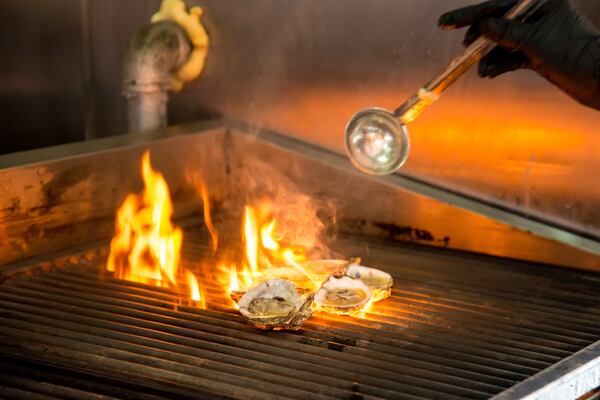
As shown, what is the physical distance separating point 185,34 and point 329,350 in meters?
1.42

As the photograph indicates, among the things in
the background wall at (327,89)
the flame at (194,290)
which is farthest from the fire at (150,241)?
the background wall at (327,89)

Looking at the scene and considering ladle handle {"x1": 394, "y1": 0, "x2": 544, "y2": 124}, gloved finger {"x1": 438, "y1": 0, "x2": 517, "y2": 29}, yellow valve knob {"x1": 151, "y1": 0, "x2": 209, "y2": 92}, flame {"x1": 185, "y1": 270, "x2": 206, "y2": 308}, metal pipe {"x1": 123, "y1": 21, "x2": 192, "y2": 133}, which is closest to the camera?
ladle handle {"x1": 394, "y1": 0, "x2": 544, "y2": 124}

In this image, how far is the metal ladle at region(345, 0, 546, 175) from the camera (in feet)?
5.59

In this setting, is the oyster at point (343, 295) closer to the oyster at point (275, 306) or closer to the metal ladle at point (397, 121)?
the oyster at point (275, 306)

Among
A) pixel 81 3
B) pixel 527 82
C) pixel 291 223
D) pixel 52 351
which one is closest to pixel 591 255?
pixel 527 82

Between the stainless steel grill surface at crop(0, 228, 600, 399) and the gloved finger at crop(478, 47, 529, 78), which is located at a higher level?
the gloved finger at crop(478, 47, 529, 78)

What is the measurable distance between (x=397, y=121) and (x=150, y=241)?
85cm

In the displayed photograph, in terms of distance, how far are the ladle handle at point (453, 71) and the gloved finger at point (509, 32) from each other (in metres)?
0.01

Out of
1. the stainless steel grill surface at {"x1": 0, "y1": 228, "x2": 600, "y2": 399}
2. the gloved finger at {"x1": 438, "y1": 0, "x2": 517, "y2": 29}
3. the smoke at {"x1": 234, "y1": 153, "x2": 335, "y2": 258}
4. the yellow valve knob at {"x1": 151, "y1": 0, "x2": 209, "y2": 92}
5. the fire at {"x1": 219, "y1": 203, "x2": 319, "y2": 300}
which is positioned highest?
the yellow valve knob at {"x1": 151, "y1": 0, "x2": 209, "y2": 92}

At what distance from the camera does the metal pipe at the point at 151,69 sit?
8.54 feet

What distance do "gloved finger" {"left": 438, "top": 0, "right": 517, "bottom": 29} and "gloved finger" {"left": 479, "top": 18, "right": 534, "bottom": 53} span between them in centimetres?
7

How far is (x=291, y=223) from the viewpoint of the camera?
2.46 metres

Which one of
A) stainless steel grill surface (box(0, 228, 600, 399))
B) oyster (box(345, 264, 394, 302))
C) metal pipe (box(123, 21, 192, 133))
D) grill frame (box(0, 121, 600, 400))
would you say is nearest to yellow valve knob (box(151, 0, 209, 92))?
metal pipe (box(123, 21, 192, 133))

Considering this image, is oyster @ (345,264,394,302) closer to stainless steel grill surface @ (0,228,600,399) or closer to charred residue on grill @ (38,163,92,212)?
stainless steel grill surface @ (0,228,600,399)
